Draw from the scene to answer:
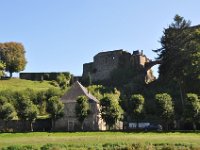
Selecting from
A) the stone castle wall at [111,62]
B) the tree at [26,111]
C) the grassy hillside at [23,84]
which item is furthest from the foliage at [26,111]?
the stone castle wall at [111,62]

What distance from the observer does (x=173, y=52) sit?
76188mm

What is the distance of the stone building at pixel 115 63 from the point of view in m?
93.3

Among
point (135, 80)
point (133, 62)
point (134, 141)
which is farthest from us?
point (133, 62)

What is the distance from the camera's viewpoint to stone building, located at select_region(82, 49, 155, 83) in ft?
306

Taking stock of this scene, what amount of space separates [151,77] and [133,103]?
32.3 meters

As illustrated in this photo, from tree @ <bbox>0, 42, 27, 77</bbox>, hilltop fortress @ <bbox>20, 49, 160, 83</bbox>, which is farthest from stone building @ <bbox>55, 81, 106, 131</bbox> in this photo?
tree @ <bbox>0, 42, 27, 77</bbox>

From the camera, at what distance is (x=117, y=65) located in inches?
3738

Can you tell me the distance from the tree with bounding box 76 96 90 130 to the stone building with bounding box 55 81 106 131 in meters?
3.44

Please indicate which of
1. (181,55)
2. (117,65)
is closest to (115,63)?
(117,65)

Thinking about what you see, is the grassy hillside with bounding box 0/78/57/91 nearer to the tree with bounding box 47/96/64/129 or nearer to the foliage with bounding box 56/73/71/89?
the foliage with bounding box 56/73/71/89

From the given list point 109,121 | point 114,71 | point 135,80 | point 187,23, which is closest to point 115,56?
point 114,71

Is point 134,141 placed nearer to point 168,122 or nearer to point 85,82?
point 168,122

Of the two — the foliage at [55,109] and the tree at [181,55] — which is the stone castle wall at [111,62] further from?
the foliage at [55,109]

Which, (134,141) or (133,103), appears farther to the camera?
(133,103)
